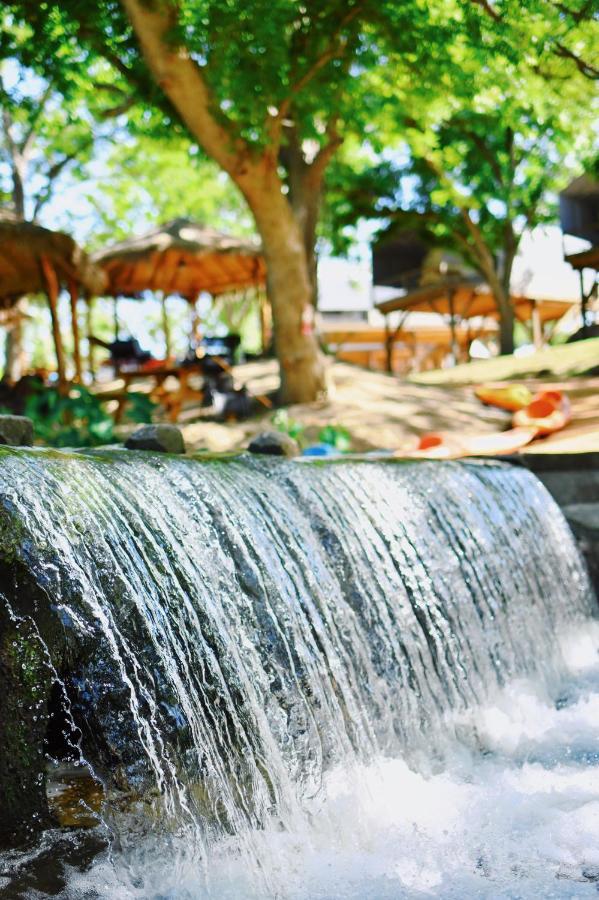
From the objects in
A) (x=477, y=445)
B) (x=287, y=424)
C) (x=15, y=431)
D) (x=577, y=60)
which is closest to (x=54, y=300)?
(x=287, y=424)

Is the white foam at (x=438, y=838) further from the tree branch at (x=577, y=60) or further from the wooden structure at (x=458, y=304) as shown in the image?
the wooden structure at (x=458, y=304)

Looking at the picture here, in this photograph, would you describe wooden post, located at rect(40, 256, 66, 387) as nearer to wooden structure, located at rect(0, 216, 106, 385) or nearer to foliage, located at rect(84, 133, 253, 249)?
wooden structure, located at rect(0, 216, 106, 385)

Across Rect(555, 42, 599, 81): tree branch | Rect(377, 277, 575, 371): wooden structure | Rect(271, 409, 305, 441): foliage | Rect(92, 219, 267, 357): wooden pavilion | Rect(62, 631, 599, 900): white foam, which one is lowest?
Rect(62, 631, 599, 900): white foam

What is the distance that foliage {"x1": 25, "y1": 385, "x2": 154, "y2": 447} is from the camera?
8930 millimetres

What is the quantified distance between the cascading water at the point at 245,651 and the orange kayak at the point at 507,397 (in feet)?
19.1

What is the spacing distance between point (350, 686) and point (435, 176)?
16018mm

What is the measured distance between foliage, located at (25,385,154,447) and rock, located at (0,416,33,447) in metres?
3.99

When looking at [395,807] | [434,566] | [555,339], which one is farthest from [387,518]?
[555,339]

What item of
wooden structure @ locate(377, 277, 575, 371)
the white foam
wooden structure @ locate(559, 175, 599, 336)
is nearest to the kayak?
the white foam

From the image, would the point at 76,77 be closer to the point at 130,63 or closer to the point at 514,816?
the point at 130,63

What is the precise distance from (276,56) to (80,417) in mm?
4096

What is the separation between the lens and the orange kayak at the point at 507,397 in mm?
11070

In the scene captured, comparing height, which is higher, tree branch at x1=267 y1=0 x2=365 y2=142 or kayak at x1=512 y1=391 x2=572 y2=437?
tree branch at x1=267 y1=0 x2=365 y2=142

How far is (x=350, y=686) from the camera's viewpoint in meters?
4.16
